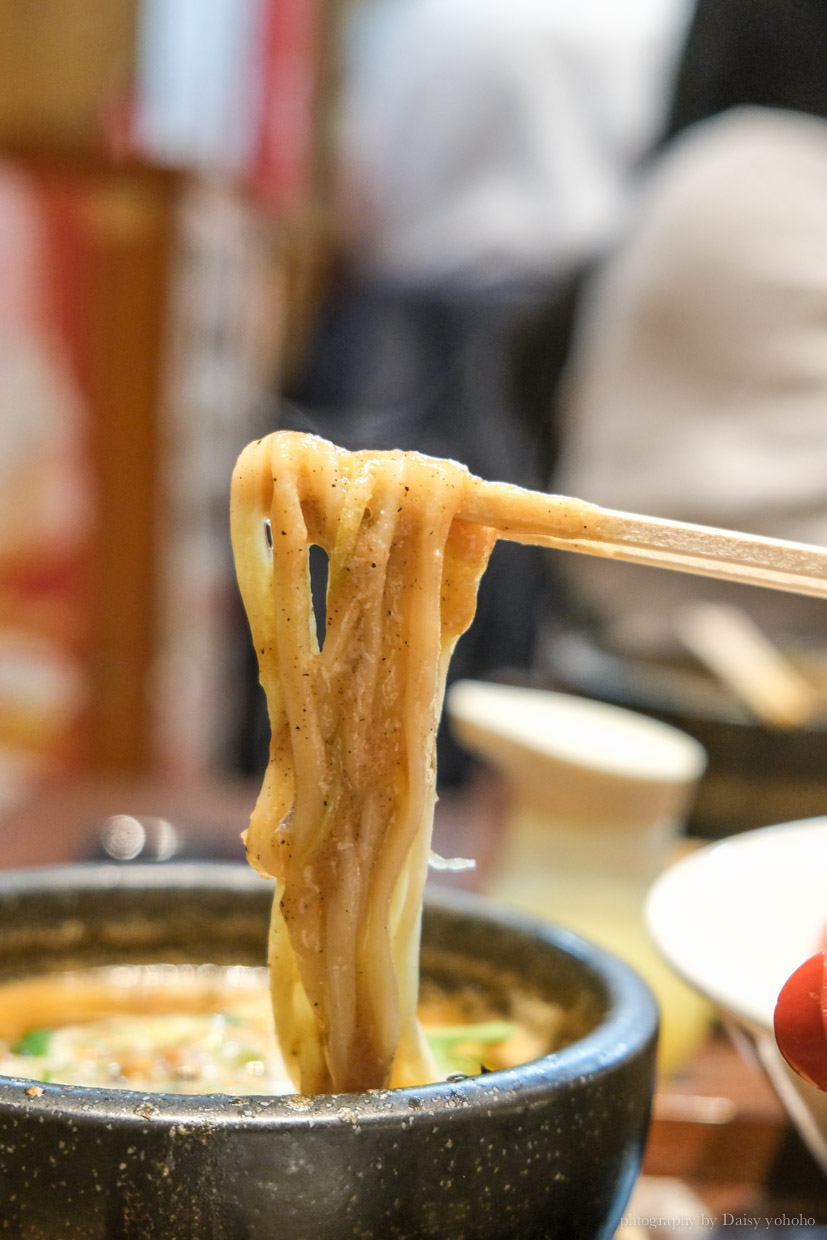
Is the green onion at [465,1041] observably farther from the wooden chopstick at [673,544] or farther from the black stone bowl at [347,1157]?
the wooden chopstick at [673,544]

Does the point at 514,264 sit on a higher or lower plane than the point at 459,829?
higher

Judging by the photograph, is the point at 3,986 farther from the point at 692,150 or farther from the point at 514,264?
the point at 514,264

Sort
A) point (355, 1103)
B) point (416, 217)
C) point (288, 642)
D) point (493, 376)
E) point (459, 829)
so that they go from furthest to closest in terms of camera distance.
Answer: point (416, 217) → point (493, 376) → point (459, 829) → point (288, 642) → point (355, 1103)

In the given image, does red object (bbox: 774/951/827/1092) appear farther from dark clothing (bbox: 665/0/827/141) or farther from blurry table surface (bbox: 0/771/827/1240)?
dark clothing (bbox: 665/0/827/141)

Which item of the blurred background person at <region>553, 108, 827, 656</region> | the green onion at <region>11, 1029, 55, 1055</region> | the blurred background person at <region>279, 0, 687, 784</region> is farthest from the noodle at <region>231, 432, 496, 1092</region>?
the blurred background person at <region>279, 0, 687, 784</region>

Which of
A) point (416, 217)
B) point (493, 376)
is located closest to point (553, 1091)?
point (493, 376)

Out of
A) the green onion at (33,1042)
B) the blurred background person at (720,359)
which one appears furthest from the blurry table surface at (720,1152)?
the blurred background person at (720,359)

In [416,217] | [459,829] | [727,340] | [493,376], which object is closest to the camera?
[459,829]
